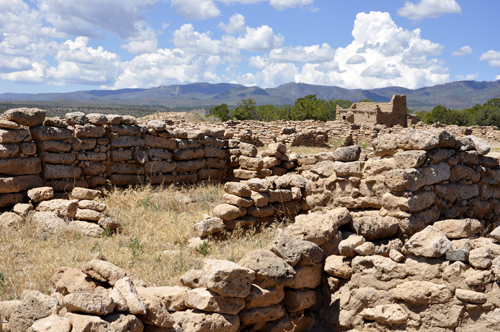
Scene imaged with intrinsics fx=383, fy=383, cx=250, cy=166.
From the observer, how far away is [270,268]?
4.27m

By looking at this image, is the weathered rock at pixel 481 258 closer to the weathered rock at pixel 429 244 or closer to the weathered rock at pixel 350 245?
the weathered rock at pixel 429 244

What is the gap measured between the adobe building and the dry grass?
23920 millimetres

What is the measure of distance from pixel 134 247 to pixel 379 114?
87.6 feet

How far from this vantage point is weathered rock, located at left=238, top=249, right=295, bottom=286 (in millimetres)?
4230

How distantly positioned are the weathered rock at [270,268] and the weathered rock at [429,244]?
152 cm

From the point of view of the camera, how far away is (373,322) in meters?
4.45

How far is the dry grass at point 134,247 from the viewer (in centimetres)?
Answer: 518

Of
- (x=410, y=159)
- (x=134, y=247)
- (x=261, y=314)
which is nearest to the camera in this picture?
(x=261, y=314)

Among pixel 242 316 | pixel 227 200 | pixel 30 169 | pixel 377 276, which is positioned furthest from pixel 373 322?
pixel 30 169

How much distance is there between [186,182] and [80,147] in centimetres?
305

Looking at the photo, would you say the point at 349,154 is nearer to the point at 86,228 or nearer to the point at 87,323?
the point at 87,323

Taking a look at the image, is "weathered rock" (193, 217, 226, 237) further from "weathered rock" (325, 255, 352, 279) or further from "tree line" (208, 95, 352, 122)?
"tree line" (208, 95, 352, 122)

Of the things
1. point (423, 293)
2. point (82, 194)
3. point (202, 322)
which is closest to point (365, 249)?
point (423, 293)

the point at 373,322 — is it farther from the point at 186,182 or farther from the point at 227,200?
the point at 186,182
